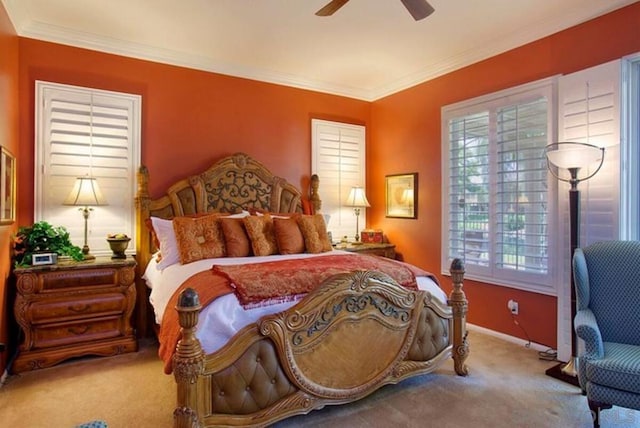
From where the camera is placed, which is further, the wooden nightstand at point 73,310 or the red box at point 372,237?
the red box at point 372,237

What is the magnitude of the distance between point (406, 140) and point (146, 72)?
3066 mm

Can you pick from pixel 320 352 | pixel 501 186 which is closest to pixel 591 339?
pixel 320 352

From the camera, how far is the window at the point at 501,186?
3410 millimetres

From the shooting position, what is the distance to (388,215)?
16.8 feet

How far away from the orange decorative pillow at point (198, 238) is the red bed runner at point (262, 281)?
0.60m

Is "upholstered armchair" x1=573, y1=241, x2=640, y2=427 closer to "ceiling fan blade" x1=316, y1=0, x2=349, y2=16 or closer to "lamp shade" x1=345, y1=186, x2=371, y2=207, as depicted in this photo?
"ceiling fan blade" x1=316, y1=0, x2=349, y2=16

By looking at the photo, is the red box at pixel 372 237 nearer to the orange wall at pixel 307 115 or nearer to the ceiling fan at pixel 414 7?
the orange wall at pixel 307 115

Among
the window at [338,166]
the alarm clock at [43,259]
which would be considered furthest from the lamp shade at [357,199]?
the alarm clock at [43,259]

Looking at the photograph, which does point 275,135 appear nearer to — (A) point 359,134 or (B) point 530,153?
(A) point 359,134

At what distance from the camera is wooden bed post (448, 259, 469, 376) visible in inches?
114

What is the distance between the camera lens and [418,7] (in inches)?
94.1

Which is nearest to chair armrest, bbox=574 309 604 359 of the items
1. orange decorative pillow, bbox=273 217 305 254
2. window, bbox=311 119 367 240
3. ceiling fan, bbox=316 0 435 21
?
ceiling fan, bbox=316 0 435 21

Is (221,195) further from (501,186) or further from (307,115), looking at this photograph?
A: (501,186)

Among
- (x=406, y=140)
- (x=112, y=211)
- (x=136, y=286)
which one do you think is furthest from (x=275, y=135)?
(x=136, y=286)
